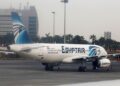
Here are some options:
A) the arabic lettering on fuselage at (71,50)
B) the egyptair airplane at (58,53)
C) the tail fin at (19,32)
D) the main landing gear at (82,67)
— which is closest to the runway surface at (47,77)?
the main landing gear at (82,67)

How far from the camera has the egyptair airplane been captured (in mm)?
→ 42281

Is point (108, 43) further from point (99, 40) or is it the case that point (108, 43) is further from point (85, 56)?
point (85, 56)

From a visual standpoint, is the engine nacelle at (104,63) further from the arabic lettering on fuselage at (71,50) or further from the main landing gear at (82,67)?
the arabic lettering on fuselage at (71,50)

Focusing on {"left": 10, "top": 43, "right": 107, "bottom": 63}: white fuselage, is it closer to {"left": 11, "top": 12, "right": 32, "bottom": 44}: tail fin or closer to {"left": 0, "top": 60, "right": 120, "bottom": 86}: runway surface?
{"left": 11, "top": 12, "right": 32, "bottom": 44}: tail fin

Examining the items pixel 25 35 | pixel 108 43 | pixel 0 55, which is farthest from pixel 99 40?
pixel 25 35

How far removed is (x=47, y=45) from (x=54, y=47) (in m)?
0.69

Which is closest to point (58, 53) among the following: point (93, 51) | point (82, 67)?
point (82, 67)

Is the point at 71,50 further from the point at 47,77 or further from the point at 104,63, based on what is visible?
the point at 47,77

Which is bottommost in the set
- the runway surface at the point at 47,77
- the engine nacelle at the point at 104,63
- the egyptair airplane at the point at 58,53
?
the runway surface at the point at 47,77

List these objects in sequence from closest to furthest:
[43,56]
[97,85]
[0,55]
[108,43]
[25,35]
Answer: [97,85]
[43,56]
[25,35]
[0,55]
[108,43]

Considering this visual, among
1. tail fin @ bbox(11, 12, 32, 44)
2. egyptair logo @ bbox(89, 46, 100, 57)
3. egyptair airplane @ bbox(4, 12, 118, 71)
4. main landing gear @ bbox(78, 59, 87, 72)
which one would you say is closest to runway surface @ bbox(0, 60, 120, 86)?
main landing gear @ bbox(78, 59, 87, 72)

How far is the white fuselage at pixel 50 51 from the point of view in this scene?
42188mm

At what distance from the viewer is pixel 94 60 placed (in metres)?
44.2

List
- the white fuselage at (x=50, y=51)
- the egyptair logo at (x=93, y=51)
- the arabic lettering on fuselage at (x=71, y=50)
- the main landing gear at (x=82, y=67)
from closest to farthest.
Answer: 1. the white fuselage at (x=50, y=51)
2. the main landing gear at (x=82, y=67)
3. the arabic lettering on fuselage at (x=71, y=50)
4. the egyptair logo at (x=93, y=51)
